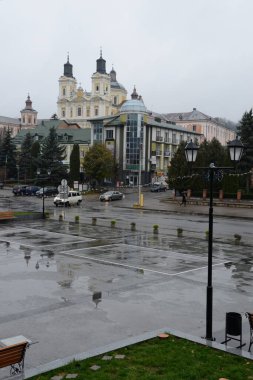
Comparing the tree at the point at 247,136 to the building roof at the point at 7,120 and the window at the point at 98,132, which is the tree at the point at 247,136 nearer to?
the window at the point at 98,132

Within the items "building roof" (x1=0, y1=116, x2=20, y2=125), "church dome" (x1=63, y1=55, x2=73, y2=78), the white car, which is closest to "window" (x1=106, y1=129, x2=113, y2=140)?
the white car

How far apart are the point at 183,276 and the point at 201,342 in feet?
23.8

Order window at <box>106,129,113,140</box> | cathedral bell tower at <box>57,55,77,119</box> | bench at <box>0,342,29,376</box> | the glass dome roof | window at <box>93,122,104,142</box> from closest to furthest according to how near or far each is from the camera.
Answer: bench at <box>0,342,29,376</box>
the glass dome roof
window at <box>106,129,113,140</box>
window at <box>93,122,104,142</box>
cathedral bell tower at <box>57,55,77,119</box>

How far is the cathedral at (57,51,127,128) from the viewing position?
128 metres

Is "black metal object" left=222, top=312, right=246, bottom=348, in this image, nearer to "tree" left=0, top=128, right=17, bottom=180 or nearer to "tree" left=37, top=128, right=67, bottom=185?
"tree" left=37, top=128, right=67, bottom=185

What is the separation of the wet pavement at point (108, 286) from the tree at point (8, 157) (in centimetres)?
6556

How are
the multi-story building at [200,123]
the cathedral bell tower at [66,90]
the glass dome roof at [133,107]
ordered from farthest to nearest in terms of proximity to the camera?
the multi-story building at [200,123]
the cathedral bell tower at [66,90]
the glass dome roof at [133,107]

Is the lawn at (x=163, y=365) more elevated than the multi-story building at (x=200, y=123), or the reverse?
the multi-story building at (x=200, y=123)

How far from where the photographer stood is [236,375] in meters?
8.31

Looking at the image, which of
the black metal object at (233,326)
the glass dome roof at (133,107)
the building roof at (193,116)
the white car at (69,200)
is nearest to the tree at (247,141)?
the white car at (69,200)

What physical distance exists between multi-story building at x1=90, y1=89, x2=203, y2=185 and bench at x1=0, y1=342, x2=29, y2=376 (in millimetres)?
75163

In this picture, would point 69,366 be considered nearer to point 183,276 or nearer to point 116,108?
point 183,276

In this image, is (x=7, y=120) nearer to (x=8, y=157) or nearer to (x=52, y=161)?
(x=8, y=157)

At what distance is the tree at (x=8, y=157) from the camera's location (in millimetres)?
91312
